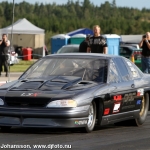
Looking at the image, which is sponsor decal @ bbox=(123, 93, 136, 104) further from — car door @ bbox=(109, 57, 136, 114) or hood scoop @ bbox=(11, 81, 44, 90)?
hood scoop @ bbox=(11, 81, 44, 90)

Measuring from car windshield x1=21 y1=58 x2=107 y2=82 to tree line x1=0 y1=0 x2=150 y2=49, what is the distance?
63751mm

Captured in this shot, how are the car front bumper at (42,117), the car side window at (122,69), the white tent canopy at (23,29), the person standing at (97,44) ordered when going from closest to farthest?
the car front bumper at (42,117) → the car side window at (122,69) → the person standing at (97,44) → the white tent canopy at (23,29)

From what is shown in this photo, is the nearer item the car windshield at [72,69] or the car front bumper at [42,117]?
the car front bumper at [42,117]

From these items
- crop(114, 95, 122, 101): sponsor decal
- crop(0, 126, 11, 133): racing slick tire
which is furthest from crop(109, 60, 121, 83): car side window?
crop(0, 126, 11, 133): racing slick tire

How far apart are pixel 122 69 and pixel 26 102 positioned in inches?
86.8

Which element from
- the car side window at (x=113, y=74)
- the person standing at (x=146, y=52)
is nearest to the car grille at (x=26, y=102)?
the car side window at (x=113, y=74)

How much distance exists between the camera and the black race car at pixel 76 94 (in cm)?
952

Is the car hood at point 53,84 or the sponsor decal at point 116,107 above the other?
the car hood at point 53,84

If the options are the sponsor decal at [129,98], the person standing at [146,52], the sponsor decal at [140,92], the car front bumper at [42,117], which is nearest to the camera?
the car front bumper at [42,117]

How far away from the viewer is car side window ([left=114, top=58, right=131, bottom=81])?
11.1m

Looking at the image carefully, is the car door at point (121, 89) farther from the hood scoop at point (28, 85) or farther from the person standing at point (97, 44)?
the person standing at point (97, 44)

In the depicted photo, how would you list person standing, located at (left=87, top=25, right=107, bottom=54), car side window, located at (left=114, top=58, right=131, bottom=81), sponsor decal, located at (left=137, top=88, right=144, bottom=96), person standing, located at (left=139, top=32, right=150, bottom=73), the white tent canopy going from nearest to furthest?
car side window, located at (left=114, top=58, right=131, bottom=81) < sponsor decal, located at (left=137, top=88, right=144, bottom=96) < person standing, located at (left=87, top=25, right=107, bottom=54) < person standing, located at (left=139, top=32, right=150, bottom=73) < the white tent canopy

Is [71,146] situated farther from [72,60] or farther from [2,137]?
[72,60]

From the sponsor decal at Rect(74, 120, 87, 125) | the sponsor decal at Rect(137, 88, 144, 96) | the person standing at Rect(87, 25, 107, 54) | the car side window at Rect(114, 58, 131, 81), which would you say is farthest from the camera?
the person standing at Rect(87, 25, 107, 54)
